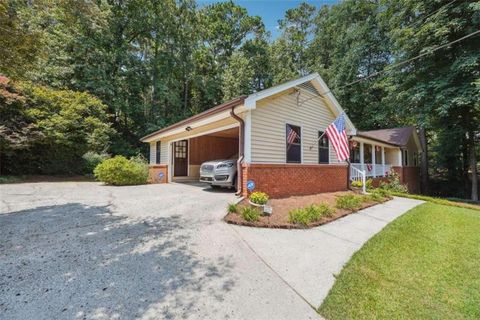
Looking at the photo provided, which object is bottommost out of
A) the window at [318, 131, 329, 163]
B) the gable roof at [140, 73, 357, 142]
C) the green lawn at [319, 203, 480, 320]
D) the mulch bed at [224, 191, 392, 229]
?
the green lawn at [319, 203, 480, 320]

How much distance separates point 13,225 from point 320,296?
5.57m

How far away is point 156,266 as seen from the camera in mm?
3033

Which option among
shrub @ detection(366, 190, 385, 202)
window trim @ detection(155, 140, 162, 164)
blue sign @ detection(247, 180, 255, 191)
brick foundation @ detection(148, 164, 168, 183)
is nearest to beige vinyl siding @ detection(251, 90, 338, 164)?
blue sign @ detection(247, 180, 255, 191)

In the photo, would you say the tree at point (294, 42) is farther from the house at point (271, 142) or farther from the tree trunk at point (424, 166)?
the house at point (271, 142)

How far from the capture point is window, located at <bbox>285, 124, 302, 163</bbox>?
27.4ft

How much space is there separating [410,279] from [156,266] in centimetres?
355

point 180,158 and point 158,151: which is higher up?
point 158,151

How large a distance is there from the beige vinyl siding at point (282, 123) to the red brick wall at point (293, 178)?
350 millimetres

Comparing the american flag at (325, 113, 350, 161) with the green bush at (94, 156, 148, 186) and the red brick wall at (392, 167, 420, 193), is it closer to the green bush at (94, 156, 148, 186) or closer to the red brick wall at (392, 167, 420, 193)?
the green bush at (94, 156, 148, 186)

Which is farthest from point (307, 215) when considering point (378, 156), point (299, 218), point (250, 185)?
point (378, 156)

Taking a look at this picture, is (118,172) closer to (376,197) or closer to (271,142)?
(271,142)

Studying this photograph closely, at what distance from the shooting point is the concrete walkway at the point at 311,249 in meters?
2.94

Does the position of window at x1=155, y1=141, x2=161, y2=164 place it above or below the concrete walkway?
above

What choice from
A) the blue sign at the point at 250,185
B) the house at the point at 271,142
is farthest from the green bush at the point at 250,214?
the house at the point at 271,142
